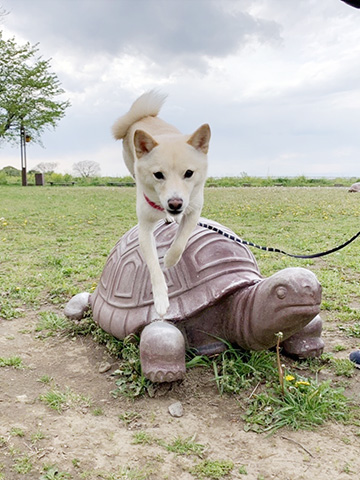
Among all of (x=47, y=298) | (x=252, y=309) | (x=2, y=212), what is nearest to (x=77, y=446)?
(x=252, y=309)

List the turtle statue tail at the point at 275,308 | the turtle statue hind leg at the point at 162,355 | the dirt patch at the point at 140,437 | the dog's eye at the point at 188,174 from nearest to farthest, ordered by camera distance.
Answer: the dog's eye at the point at 188,174
the dirt patch at the point at 140,437
the turtle statue tail at the point at 275,308
the turtle statue hind leg at the point at 162,355

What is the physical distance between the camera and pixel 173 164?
7.20 ft

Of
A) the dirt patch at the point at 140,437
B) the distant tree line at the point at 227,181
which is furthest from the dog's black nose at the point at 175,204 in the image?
the distant tree line at the point at 227,181

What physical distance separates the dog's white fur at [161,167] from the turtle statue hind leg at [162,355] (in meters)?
0.89

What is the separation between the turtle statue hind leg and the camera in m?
3.53

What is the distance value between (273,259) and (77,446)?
5204 millimetres

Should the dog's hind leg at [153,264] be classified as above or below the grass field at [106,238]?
above

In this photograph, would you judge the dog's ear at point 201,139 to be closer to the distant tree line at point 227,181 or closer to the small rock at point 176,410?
the small rock at point 176,410

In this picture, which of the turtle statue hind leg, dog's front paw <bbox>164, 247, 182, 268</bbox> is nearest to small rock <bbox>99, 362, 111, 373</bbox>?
the turtle statue hind leg

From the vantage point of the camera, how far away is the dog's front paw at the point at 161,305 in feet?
8.85

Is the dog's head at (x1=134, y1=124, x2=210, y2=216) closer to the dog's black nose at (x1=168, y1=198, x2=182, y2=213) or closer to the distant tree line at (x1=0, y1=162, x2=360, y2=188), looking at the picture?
the dog's black nose at (x1=168, y1=198, x2=182, y2=213)

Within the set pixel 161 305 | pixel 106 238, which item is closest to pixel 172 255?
pixel 161 305

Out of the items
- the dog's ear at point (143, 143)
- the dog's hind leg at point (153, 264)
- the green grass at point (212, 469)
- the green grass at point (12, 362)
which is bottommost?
the green grass at point (212, 469)

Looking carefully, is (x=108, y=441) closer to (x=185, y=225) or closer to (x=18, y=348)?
(x=185, y=225)
